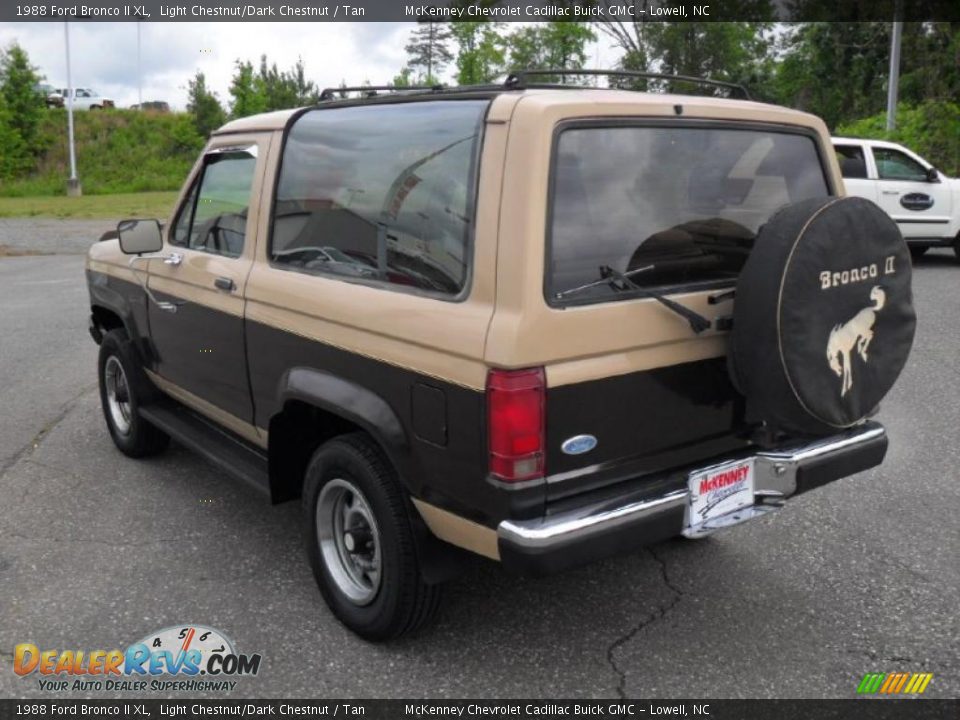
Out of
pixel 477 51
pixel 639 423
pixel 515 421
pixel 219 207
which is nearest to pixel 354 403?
pixel 515 421

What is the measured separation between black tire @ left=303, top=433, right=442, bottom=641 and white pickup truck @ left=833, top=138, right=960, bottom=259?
11209 millimetres

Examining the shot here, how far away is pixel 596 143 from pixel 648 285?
48 cm

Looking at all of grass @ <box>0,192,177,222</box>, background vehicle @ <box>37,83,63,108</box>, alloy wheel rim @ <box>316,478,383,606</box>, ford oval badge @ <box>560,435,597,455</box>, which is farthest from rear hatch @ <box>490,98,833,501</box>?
background vehicle @ <box>37,83,63,108</box>

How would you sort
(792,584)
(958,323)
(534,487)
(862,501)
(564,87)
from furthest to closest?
(958,323) → (862,501) → (792,584) → (564,87) → (534,487)

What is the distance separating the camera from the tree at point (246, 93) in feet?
132

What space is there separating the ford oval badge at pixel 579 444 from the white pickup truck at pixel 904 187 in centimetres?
1119

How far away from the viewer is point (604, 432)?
271cm

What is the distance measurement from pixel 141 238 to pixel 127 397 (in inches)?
46.8

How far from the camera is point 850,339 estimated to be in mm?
2912

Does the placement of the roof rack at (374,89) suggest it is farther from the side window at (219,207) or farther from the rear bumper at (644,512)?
the rear bumper at (644,512)

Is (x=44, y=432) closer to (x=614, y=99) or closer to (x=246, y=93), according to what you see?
(x=614, y=99)

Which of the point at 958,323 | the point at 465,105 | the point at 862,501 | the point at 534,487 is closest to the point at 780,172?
the point at 465,105

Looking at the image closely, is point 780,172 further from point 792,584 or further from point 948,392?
point 948,392

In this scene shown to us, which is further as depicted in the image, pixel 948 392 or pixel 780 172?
pixel 948 392
